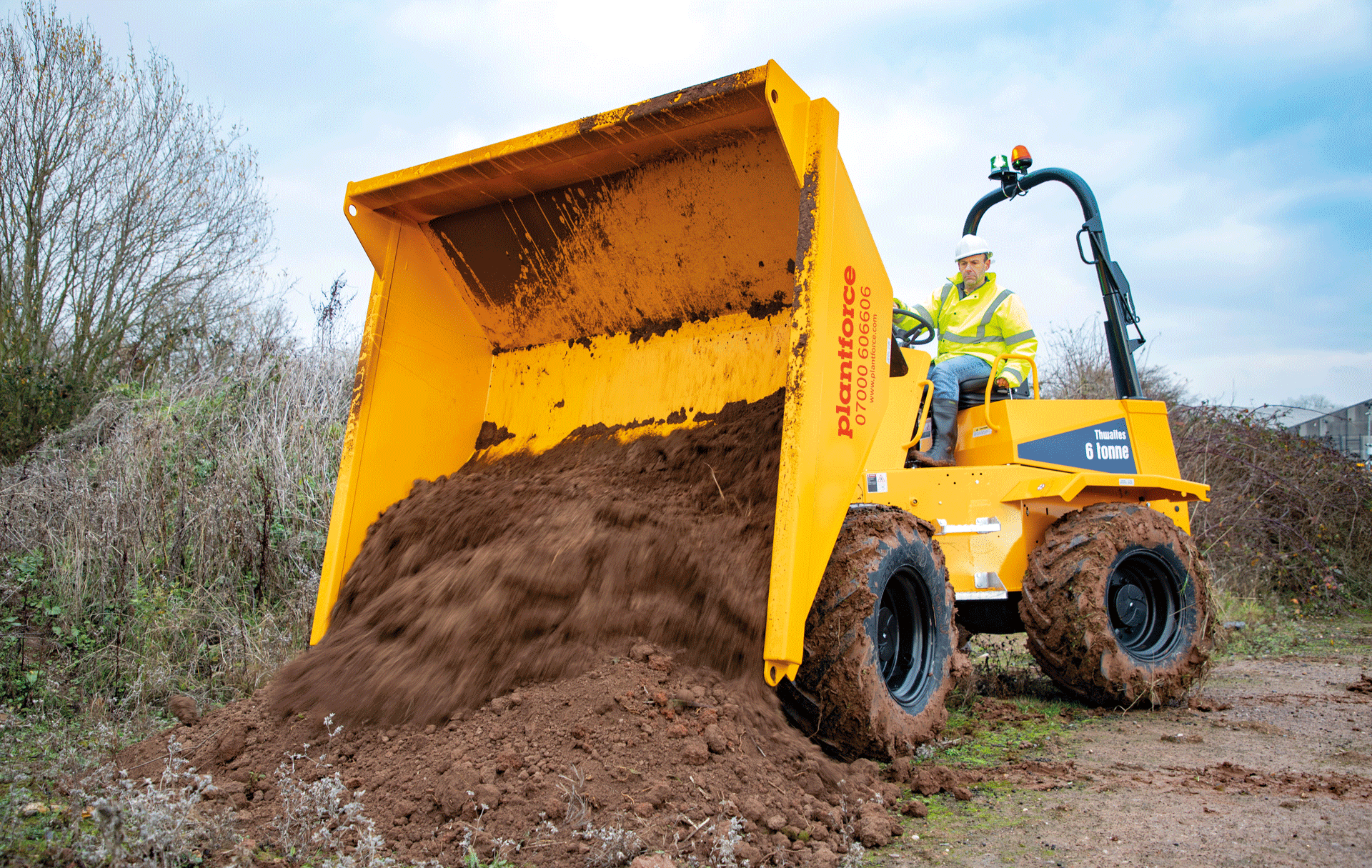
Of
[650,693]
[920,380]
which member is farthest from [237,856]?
[920,380]

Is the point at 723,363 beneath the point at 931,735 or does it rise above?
above

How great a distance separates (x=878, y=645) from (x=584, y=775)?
1314 millimetres

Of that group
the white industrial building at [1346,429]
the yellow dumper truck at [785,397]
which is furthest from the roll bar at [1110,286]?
the white industrial building at [1346,429]

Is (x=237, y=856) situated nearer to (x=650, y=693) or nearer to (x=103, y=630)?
(x=650, y=693)

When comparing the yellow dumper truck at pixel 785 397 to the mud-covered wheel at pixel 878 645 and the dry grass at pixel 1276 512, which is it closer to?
the mud-covered wheel at pixel 878 645

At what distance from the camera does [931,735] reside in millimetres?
3342

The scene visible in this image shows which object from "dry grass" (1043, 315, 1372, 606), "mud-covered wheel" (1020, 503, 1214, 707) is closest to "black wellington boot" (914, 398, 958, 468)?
"mud-covered wheel" (1020, 503, 1214, 707)

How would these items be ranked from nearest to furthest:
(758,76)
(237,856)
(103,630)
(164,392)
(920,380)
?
(237,856) < (758,76) < (920,380) < (103,630) < (164,392)

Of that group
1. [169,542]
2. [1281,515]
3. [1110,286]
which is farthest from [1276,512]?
[169,542]

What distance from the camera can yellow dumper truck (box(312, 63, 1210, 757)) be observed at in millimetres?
3014

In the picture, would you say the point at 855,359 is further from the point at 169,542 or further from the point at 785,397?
the point at 169,542

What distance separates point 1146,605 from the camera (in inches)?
190

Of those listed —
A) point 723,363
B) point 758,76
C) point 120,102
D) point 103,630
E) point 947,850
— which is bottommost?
point 947,850

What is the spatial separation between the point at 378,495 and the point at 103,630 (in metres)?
2.35
